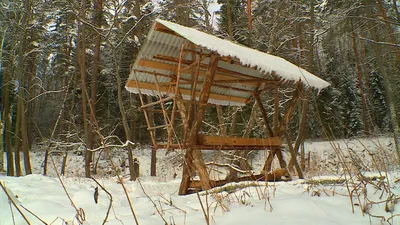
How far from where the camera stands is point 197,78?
227 inches

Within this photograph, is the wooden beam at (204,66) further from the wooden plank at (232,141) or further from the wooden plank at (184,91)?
the wooden plank at (232,141)

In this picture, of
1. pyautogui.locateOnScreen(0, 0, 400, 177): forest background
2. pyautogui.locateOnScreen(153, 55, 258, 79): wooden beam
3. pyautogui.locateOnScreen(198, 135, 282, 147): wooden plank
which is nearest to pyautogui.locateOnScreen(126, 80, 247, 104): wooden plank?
pyautogui.locateOnScreen(153, 55, 258, 79): wooden beam

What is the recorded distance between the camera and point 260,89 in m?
8.73

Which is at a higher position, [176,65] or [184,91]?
[176,65]

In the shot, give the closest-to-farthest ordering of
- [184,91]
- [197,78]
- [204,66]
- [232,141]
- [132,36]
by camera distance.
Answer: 1. [197,78]
2. [232,141]
3. [204,66]
4. [184,91]
5. [132,36]

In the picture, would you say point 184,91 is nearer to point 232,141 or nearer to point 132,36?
point 232,141

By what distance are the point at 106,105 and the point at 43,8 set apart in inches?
415

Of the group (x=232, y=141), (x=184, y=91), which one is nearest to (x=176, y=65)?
(x=184, y=91)

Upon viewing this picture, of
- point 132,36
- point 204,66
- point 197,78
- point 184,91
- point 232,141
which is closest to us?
point 197,78

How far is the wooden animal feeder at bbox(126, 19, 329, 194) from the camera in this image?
18.0 feet

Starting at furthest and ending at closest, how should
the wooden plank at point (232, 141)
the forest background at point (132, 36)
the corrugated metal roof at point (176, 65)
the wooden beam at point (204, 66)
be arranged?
the forest background at point (132, 36), the wooden beam at point (204, 66), the wooden plank at point (232, 141), the corrugated metal roof at point (176, 65)

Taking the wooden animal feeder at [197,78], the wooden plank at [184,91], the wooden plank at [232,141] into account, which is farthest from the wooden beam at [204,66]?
the wooden plank at [232,141]

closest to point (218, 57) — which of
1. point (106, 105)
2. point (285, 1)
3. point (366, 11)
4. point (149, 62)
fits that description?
point (149, 62)

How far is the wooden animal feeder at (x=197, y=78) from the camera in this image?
18.0 ft
